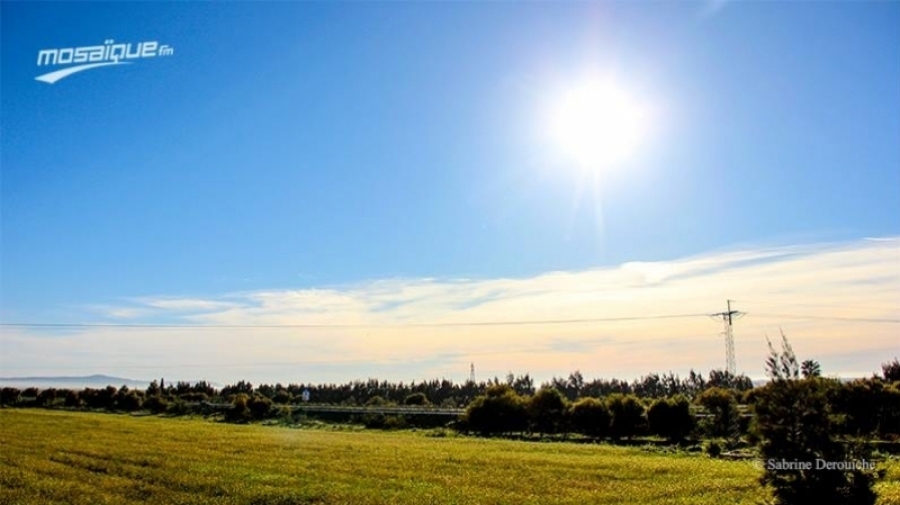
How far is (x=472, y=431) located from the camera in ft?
245

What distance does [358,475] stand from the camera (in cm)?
3169

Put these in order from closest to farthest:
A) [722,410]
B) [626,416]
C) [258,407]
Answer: [722,410]
[626,416]
[258,407]

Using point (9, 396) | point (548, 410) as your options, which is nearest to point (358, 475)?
point (548, 410)

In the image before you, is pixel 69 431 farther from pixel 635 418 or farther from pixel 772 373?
pixel 772 373

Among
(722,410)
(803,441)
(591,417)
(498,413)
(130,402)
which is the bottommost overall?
(130,402)

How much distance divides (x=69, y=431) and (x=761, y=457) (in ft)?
207

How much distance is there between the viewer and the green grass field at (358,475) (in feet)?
83.3

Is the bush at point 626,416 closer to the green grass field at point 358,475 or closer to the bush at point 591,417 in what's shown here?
the bush at point 591,417

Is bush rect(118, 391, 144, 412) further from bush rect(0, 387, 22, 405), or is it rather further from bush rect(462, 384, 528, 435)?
bush rect(462, 384, 528, 435)

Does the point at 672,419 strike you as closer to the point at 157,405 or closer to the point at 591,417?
the point at 591,417

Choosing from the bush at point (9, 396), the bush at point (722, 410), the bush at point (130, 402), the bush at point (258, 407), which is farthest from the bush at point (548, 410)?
the bush at point (9, 396)

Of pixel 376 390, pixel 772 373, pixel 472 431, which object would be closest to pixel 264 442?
pixel 472 431

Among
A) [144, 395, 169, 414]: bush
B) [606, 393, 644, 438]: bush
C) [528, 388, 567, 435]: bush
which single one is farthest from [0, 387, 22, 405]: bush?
[606, 393, 644, 438]: bush

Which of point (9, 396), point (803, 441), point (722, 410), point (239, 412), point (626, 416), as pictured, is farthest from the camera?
point (9, 396)
